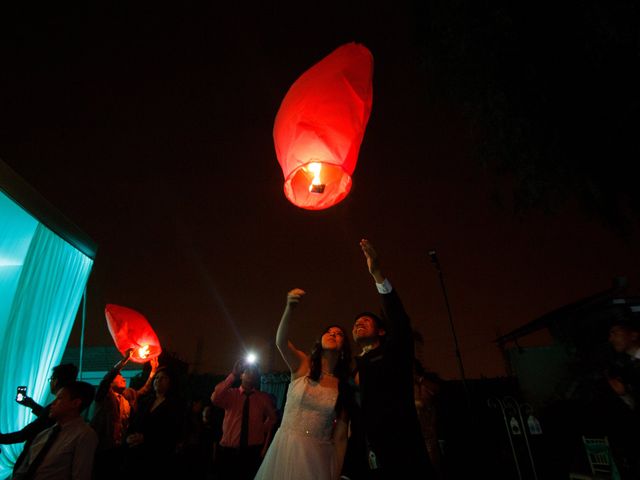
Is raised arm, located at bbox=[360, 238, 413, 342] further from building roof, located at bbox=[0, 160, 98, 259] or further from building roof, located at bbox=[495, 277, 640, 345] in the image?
building roof, located at bbox=[495, 277, 640, 345]

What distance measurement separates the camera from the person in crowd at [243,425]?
399 cm

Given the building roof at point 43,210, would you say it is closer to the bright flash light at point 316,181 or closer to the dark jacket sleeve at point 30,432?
the dark jacket sleeve at point 30,432

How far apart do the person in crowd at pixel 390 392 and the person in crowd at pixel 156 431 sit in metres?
2.93

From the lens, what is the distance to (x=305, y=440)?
2271mm

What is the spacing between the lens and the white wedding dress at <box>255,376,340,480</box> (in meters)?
2.16

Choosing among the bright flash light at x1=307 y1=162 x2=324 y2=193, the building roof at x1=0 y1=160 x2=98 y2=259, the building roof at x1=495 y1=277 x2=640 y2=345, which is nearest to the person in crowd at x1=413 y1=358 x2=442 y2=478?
the bright flash light at x1=307 y1=162 x2=324 y2=193

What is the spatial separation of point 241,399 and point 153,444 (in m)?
1.07

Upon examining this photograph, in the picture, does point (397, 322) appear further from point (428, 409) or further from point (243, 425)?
point (243, 425)

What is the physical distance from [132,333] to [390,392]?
4.25 m

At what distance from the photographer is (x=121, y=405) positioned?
15.3ft

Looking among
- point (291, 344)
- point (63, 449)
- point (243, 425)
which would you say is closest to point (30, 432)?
point (63, 449)

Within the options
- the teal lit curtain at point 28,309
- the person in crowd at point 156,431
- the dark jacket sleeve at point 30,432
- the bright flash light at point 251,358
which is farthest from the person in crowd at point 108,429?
the bright flash light at point 251,358

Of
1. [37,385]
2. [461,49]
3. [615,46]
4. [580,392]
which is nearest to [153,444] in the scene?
[37,385]

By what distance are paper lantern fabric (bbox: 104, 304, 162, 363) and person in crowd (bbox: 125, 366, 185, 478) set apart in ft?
2.47
